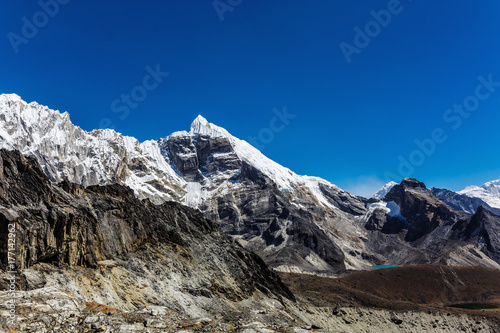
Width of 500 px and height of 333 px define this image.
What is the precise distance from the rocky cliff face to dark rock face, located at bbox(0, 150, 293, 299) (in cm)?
11

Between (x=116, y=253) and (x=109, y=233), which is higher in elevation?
(x=109, y=233)

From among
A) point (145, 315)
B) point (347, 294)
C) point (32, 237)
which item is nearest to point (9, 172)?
point (32, 237)

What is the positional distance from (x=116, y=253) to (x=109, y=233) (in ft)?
9.79

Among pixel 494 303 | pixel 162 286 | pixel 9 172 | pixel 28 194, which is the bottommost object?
pixel 494 303

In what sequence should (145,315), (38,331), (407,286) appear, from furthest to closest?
(407,286) < (145,315) < (38,331)

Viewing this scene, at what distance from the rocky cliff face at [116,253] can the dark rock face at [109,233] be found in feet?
0.35

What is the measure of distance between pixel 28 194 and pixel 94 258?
34.3ft

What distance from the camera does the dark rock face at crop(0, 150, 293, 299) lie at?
115 ft

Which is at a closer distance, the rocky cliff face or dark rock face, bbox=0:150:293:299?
the rocky cliff face

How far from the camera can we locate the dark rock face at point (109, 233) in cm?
3494

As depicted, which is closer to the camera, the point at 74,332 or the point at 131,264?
the point at 74,332

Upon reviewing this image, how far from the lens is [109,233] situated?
152 feet

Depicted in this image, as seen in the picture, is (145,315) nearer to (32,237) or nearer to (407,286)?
(32,237)

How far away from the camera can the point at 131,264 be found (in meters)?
44.3
